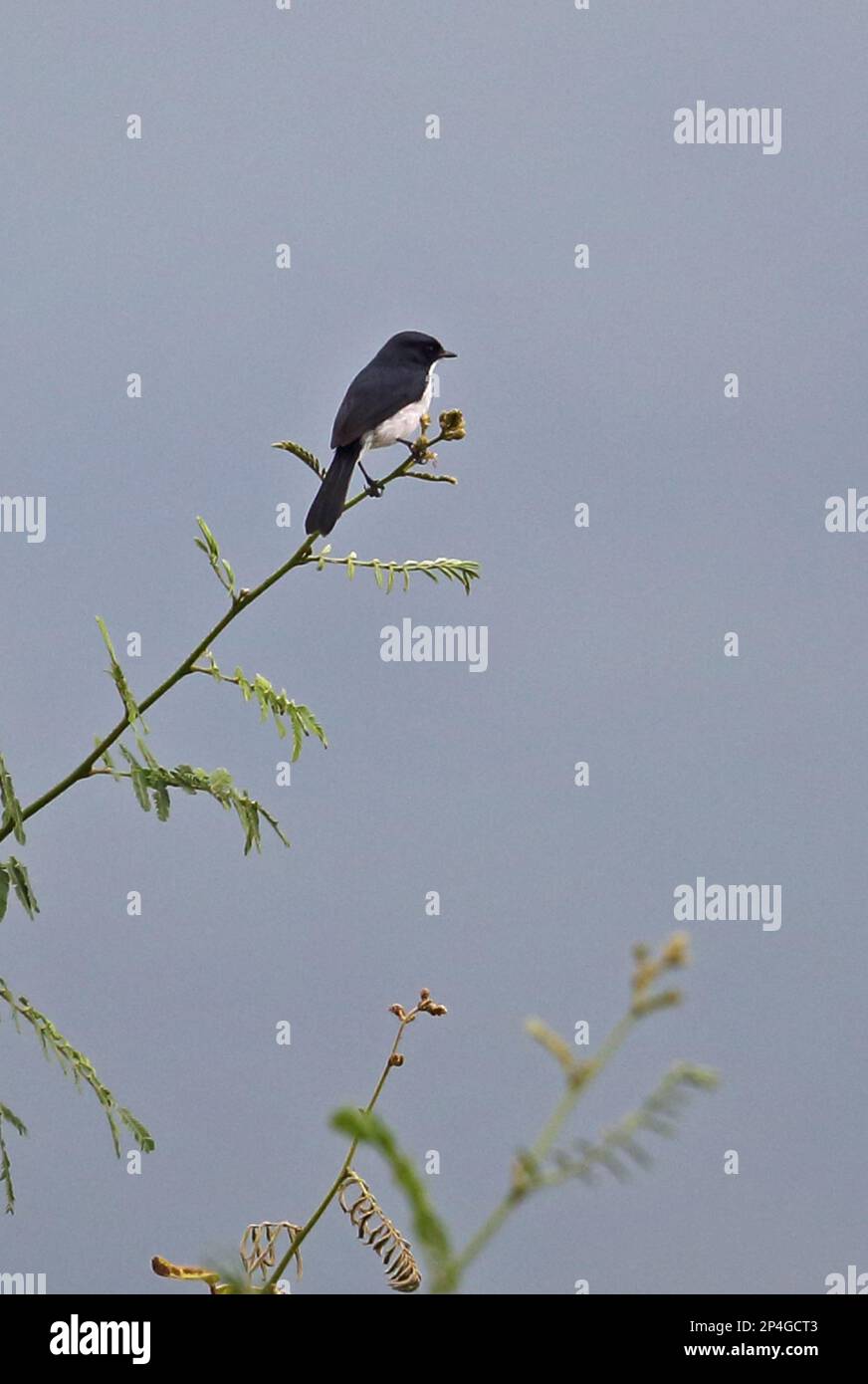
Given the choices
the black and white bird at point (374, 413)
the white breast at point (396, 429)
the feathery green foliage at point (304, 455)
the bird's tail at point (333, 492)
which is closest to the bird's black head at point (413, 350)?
the black and white bird at point (374, 413)

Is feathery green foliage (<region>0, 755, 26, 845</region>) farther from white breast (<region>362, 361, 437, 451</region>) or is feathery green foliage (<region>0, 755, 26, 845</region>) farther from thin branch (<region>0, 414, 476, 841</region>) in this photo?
white breast (<region>362, 361, 437, 451</region>)

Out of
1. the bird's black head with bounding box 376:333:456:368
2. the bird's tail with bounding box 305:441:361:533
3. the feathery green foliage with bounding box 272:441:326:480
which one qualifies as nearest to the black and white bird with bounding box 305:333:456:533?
the bird's tail with bounding box 305:441:361:533

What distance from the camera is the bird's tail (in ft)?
8.14

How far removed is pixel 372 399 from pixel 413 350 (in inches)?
28.0

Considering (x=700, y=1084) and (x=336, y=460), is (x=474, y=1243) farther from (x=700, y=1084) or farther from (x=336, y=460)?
(x=336, y=460)

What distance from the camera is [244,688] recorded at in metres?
1.43

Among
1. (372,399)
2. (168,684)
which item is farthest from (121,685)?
(372,399)

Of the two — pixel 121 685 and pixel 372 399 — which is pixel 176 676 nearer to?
pixel 121 685

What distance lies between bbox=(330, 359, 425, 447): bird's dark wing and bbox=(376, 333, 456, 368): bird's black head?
0.31 metres

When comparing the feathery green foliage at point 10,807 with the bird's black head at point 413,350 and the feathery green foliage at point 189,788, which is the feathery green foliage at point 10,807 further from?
the bird's black head at point 413,350

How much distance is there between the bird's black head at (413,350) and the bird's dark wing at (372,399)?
31cm

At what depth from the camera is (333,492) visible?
268cm

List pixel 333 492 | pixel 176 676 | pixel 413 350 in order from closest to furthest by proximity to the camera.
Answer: pixel 176 676, pixel 333 492, pixel 413 350
